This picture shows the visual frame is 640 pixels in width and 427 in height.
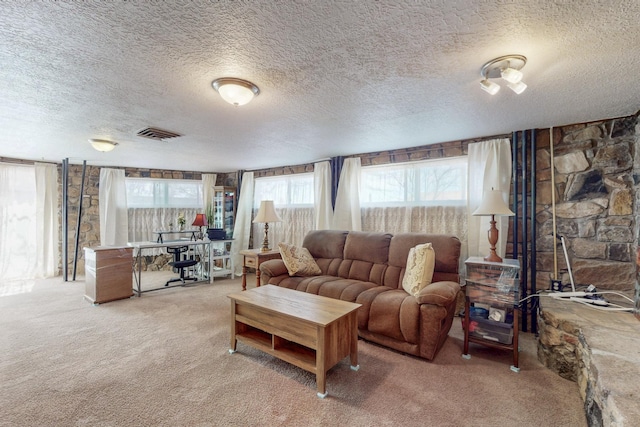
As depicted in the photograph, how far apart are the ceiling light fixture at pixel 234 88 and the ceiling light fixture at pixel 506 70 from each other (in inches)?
60.2

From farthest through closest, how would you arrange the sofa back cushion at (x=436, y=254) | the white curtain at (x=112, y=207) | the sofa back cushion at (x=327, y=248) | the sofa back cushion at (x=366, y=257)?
the white curtain at (x=112, y=207), the sofa back cushion at (x=327, y=248), the sofa back cushion at (x=366, y=257), the sofa back cushion at (x=436, y=254)

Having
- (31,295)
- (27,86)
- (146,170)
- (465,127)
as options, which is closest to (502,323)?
(465,127)

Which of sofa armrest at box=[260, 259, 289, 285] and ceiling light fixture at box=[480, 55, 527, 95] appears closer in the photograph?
ceiling light fixture at box=[480, 55, 527, 95]

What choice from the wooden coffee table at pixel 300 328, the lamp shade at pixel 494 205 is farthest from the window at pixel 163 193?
the lamp shade at pixel 494 205

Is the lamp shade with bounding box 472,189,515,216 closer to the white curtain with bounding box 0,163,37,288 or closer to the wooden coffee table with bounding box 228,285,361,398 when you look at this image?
the wooden coffee table with bounding box 228,285,361,398

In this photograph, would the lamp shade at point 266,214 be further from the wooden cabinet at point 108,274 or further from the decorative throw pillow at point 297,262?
the wooden cabinet at point 108,274

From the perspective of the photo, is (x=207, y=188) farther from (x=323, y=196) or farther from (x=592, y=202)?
(x=592, y=202)

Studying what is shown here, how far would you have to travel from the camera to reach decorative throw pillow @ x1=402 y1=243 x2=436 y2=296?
2.68 m

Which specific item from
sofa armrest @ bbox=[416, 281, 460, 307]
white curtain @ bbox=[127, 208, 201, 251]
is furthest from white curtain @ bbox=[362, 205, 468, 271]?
white curtain @ bbox=[127, 208, 201, 251]

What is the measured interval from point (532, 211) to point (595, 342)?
163 centimetres

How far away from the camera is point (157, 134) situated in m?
3.22

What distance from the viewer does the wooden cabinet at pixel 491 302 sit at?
239 centimetres

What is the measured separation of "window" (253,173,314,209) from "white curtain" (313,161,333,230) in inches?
15.1

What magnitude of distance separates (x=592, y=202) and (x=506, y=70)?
6.92 ft
